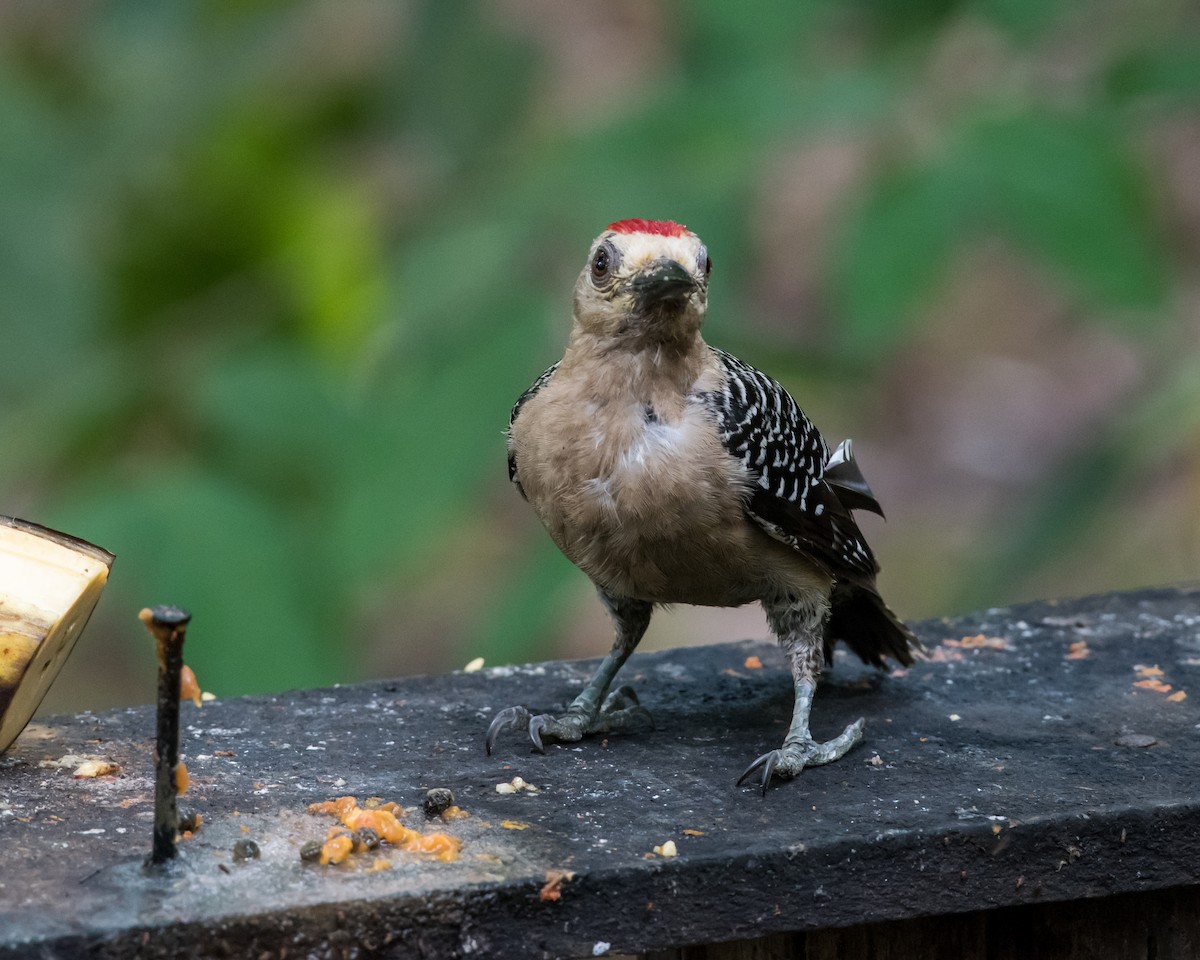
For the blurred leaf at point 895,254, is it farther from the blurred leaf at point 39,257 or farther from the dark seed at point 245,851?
the blurred leaf at point 39,257

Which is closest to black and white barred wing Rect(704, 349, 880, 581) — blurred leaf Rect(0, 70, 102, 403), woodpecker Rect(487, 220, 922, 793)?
woodpecker Rect(487, 220, 922, 793)

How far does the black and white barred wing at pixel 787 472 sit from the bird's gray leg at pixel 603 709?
51 cm

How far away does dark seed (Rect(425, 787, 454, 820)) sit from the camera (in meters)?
3.26

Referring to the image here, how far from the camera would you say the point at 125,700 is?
798cm

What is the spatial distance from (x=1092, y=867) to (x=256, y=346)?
2888mm

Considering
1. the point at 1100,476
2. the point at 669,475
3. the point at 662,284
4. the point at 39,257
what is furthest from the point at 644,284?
the point at 39,257

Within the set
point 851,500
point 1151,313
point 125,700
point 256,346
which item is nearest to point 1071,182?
point 1151,313

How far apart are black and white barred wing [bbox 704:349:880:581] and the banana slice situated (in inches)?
57.8

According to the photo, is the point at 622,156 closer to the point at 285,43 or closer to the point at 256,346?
the point at 256,346

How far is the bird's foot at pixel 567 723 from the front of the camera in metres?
3.83

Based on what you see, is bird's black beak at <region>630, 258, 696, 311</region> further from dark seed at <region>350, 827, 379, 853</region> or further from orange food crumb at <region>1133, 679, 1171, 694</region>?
orange food crumb at <region>1133, 679, 1171, 694</region>

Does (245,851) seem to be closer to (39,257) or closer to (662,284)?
(662,284)

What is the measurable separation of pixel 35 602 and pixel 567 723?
1.27 meters

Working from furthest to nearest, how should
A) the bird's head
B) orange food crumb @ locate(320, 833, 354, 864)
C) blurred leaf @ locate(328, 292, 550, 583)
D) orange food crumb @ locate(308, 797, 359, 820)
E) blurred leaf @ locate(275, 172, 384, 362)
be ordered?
blurred leaf @ locate(275, 172, 384, 362), blurred leaf @ locate(328, 292, 550, 583), the bird's head, orange food crumb @ locate(308, 797, 359, 820), orange food crumb @ locate(320, 833, 354, 864)
